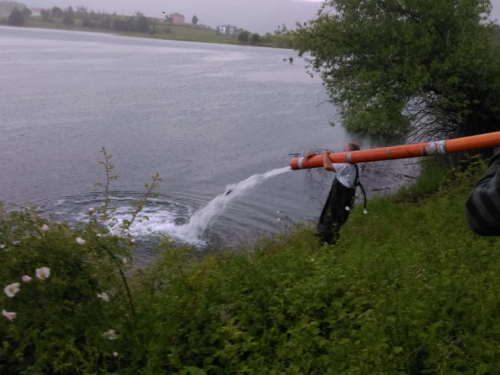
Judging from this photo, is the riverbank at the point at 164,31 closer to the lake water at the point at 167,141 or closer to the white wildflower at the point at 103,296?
the lake water at the point at 167,141

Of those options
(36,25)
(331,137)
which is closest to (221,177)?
(331,137)

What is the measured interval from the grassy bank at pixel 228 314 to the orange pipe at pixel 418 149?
0.91 metres

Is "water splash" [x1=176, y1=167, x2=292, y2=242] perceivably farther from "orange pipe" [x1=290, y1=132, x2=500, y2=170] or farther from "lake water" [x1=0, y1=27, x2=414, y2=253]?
"orange pipe" [x1=290, y1=132, x2=500, y2=170]

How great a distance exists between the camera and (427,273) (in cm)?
470

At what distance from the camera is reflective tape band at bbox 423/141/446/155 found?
4727 millimetres

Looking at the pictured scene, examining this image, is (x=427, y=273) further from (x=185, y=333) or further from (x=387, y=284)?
(x=185, y=333)

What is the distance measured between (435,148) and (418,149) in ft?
0.56

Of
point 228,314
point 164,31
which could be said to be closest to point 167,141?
point 228,314

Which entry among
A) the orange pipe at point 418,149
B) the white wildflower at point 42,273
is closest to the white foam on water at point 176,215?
the orange pipe at point 418,149

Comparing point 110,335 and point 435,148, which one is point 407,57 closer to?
point 435,148

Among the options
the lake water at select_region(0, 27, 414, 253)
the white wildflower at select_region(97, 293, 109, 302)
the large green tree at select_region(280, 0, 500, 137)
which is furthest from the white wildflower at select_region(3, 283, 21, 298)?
the large green tree at select_region(280, 0, 500, 137)

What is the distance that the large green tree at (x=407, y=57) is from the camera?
13.1 metres

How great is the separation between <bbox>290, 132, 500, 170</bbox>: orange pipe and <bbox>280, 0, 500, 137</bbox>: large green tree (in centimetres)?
787

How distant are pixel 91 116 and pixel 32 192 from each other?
33.0ft
